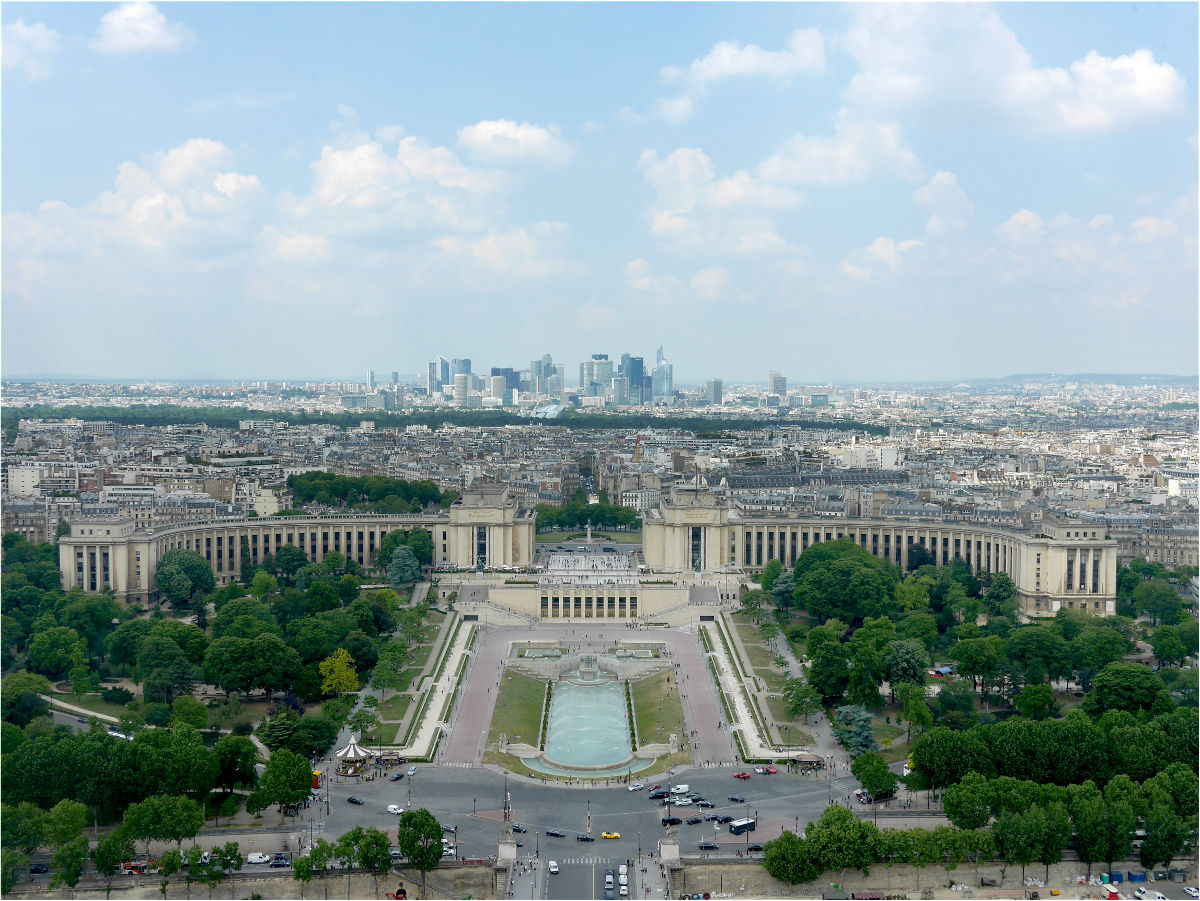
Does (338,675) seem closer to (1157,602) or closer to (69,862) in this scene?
(69,862)

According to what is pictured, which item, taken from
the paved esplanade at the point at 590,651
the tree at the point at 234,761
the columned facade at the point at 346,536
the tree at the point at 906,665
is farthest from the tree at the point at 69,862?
the columned facade at the point at 346,536

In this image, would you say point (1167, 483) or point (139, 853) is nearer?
point (139, 853)

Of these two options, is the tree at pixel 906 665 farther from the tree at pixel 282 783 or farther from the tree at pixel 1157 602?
the tree at pixel 282 783

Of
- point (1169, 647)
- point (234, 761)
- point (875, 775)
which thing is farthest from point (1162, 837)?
point (234, 761)

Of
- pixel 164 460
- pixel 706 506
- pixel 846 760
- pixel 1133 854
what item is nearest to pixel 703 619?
pixel 706 506

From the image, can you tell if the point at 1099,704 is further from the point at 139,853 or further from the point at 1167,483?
the point at 1167,483

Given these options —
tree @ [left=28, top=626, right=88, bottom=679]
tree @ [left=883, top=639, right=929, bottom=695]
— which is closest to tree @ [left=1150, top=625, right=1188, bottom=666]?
tree @ [left=883, top=639, right=929, bottom=695]
